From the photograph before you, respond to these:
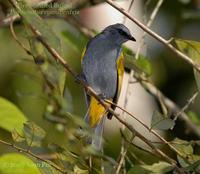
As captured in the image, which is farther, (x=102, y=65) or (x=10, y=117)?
(x=102, y=65)

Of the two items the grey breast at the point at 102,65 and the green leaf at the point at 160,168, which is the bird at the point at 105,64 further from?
the green leaf at the point at 160,168

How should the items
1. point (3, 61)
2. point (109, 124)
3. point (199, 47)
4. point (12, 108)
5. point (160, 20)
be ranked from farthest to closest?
point (160, 20), point (109, 124), point (3, 61), point (12, 108), point (199, 47)

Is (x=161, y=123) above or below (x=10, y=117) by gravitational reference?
above

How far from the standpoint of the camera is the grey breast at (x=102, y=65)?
2836mm

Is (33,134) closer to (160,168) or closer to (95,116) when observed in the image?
(160,168)

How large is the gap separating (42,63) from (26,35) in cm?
10

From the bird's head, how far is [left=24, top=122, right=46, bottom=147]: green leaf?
880 millimetres

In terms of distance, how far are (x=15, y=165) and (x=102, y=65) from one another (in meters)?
0.89

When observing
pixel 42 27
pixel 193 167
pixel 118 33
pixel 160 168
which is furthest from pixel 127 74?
pixel 42 27

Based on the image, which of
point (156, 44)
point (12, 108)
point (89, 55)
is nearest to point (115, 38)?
point (89, 55)

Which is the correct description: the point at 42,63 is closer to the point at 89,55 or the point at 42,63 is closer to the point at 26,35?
the point at 26,35

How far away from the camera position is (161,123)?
78.7 inches

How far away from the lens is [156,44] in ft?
16.0

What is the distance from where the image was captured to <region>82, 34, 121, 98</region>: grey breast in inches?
112
